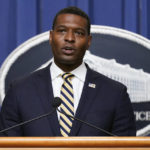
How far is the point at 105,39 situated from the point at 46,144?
1.02 meters

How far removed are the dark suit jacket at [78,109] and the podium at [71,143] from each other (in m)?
0.43

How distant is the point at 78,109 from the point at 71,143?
475 millimetres

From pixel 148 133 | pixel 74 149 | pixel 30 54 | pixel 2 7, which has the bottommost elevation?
pixel 148 133

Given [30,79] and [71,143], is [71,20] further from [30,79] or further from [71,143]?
[71,143]

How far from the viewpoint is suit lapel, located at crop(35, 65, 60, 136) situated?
3.87 feet

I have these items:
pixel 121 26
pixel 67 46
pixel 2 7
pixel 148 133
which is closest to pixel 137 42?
pixel 121 26

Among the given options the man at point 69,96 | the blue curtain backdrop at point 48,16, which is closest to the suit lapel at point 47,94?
the man at point 69,96

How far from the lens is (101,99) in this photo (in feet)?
4.16

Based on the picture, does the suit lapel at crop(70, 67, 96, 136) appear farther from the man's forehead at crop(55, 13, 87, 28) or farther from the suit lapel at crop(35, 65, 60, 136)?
the man's forehead at crop(55, 13, 87, 28)

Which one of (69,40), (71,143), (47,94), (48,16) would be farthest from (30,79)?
(71,143)

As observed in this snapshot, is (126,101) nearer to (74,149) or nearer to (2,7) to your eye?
(74,149)

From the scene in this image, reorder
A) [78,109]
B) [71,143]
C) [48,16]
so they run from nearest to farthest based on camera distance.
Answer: [71,143] → [78,109] → [48,16]

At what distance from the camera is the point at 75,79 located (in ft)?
4.26

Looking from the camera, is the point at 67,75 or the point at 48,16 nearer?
the point at 67,75
